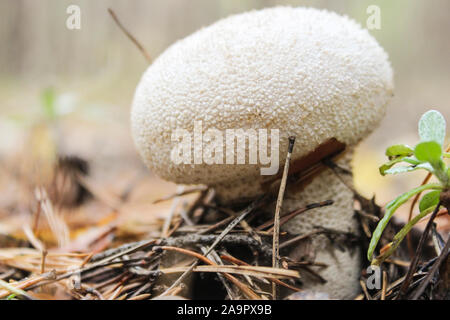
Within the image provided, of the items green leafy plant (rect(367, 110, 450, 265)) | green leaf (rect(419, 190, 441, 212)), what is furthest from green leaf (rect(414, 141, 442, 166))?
green leaf (rect(419, 190, 441, 212))

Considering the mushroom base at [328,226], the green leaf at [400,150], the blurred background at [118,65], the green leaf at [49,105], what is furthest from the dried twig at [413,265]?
the green leaf at [49,105]

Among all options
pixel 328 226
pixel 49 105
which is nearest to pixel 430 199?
pixel 328 226

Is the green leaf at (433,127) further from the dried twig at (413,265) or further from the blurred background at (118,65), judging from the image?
the blurred background at (118,65)

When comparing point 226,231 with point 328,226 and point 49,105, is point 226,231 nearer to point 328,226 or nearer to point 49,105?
point 328,226

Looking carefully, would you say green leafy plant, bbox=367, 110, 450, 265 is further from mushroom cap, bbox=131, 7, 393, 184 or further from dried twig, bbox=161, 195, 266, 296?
dried twig, bbox=161, 195, 266, 296

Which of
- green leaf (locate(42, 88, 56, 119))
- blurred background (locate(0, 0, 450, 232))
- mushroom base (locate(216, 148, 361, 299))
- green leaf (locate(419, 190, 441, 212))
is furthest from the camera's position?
blurred background (locate(0, 0, 450, 232))

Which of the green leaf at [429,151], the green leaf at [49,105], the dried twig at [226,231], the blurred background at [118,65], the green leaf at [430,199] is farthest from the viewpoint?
the blurred background at [118,65]
